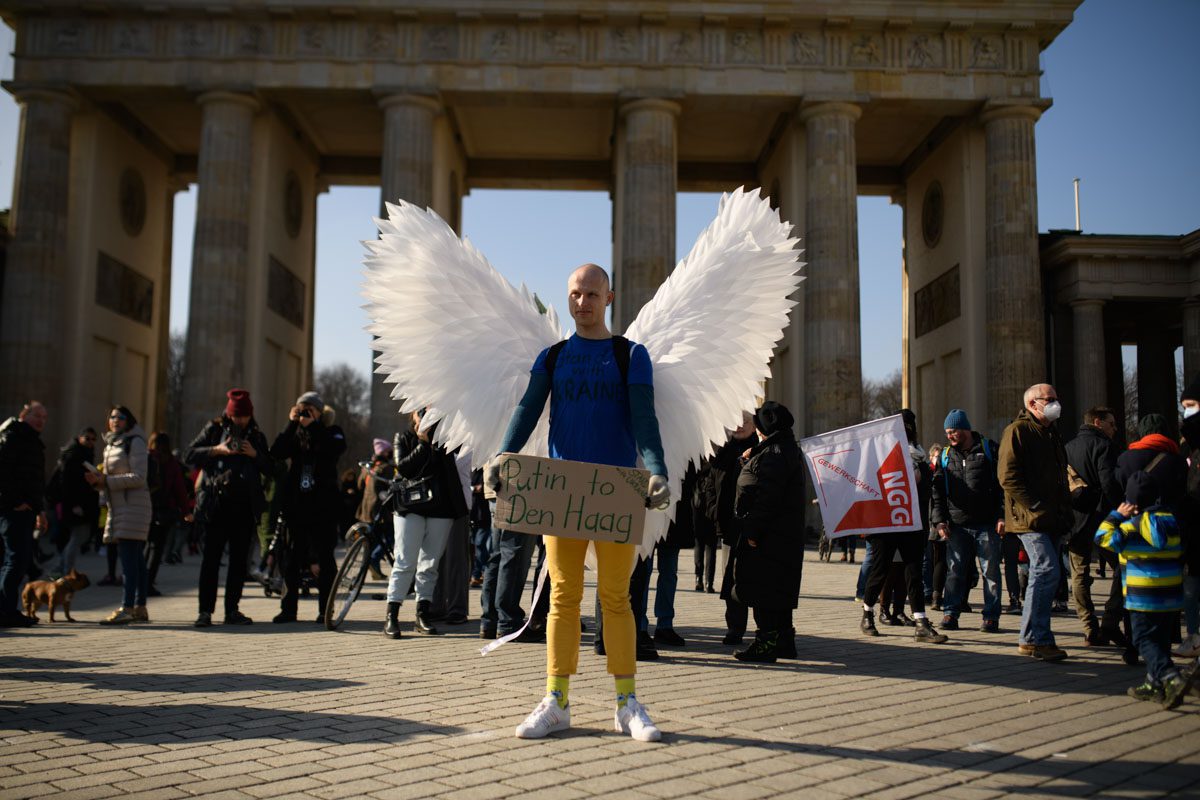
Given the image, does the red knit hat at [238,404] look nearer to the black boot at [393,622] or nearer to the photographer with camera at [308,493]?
the photographer with camera at [308,493]

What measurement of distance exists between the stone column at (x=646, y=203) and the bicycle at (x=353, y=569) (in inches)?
803

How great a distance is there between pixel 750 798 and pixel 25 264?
31288 mm

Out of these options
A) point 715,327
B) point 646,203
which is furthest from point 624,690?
point 646,203

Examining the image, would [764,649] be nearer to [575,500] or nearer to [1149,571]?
[1149,571]

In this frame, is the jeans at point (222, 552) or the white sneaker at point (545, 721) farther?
the jeans at point (222, 552)

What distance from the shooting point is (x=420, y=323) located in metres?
4.91

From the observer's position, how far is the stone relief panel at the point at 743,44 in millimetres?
30172

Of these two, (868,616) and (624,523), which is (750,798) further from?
(868,616)

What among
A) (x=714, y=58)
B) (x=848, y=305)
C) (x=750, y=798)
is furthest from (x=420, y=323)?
(x=714, y=58)

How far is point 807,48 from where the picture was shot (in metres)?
30.1

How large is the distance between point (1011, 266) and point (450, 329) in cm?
2731

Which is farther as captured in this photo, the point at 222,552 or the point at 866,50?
the point at 866,50

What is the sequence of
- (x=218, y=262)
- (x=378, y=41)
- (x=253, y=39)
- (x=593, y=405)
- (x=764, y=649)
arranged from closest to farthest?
1. (x=593, y=405)
2. (x=764, y=649)
3. (x=218, y=262)
4. (x=253, y=39)
5. (x=378, y=41)

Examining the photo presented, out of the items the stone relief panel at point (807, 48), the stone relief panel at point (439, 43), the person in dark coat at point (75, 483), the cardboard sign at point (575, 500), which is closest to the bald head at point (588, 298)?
Result: the cardboard sign at point (575, 500)
